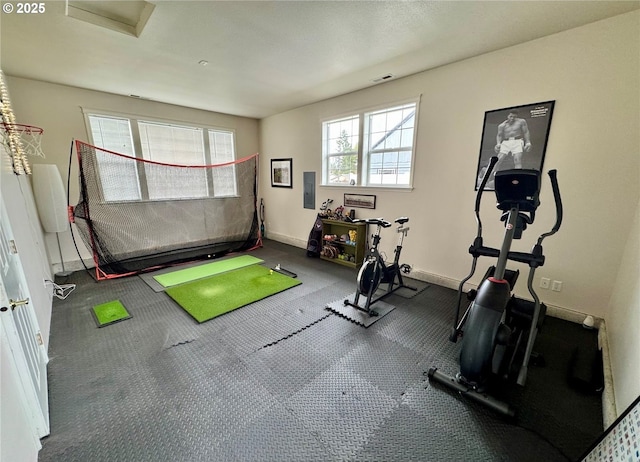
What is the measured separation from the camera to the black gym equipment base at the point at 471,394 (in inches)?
62.1

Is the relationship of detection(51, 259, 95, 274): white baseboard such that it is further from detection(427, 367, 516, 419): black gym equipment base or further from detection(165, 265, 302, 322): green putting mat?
detection(427, 367, 516, 419): black gym equipment base

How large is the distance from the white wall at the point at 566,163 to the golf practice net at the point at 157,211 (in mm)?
3222

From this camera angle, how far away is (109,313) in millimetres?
2760

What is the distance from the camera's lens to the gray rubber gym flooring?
1424mm

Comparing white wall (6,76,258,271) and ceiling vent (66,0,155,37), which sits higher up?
ceiling vent (66,0,155,37)

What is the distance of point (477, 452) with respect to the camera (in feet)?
4.60

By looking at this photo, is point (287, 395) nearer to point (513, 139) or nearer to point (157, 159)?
point (513, 139)

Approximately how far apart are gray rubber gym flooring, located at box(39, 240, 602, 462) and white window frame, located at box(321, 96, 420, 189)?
6.98 feet

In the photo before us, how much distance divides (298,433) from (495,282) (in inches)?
64.0

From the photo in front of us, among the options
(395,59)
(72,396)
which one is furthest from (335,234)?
(72,396)

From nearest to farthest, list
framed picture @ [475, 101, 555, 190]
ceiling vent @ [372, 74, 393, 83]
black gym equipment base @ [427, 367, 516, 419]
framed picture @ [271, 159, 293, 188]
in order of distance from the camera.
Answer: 1. black gym equipment base @ [427, 367, 516, 419]
2. framed picture @ [475, 101, 555, 190]
3. ceiling vent @ [372, 74, 393, 83]
4. framed picture @ [271, 159, 293, 188]

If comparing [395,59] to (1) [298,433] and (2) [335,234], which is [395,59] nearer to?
(2) [335,234]

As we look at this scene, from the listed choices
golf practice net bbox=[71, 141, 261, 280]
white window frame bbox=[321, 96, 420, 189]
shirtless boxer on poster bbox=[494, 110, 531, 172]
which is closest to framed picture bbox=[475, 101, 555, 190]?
shirtless boxer on poster bbox=[494, 110, 531, 172]

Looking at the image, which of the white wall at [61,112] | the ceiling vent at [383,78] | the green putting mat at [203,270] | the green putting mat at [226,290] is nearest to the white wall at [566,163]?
the ceiling vent at [383,78]
